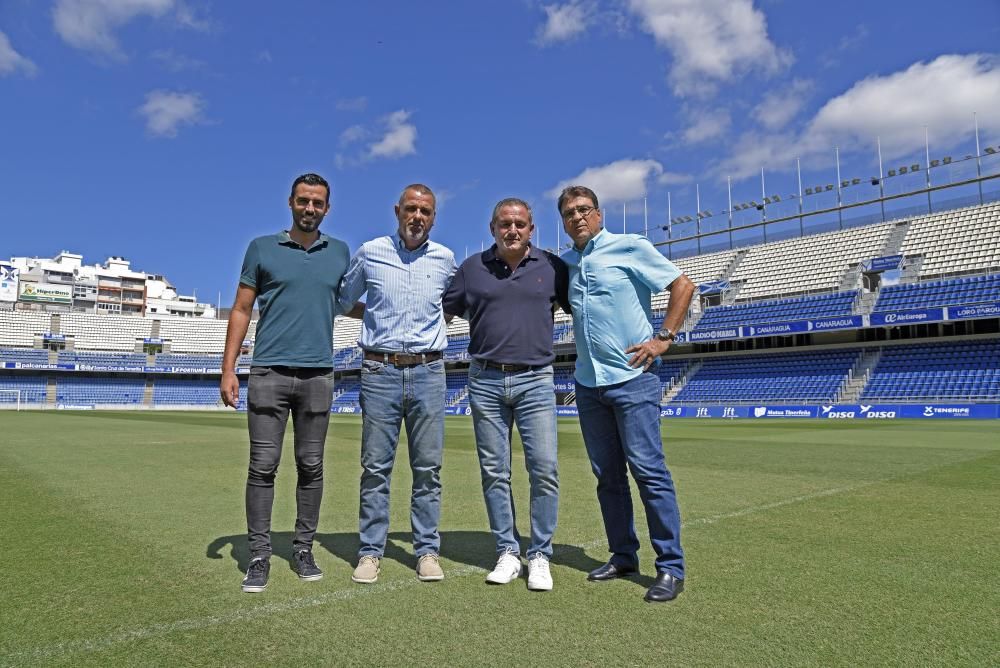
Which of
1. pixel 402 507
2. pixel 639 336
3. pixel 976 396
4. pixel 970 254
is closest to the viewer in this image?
pixel 639 336

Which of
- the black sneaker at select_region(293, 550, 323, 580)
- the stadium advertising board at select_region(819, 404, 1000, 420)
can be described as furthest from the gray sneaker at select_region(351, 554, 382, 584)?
the stadium advertising board at select_region(819, 404, 1000, 420)

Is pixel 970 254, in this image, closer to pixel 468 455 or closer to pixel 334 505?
pixel 468 455

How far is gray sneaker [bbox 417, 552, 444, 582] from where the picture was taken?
3319 mm

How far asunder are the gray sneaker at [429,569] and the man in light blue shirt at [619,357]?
836 mm

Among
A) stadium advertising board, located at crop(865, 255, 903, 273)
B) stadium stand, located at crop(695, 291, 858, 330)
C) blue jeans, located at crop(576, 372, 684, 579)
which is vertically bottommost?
blue jeans, located at crop(576, 372, 684, 579)

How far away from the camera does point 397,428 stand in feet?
12.4

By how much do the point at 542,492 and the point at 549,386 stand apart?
596 mm

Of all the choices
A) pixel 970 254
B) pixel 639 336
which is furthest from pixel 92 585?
pixel 970 254

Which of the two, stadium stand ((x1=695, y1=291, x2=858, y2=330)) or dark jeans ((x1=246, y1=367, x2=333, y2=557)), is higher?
stadium stand ((x1=695, y1=291, x2=858, y2=330))

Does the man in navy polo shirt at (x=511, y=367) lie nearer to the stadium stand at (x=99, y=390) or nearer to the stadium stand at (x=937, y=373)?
the stadium stand at (x=937, y=373)

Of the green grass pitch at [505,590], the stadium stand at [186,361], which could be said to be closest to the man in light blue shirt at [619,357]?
the green grass pitch at [505,590]

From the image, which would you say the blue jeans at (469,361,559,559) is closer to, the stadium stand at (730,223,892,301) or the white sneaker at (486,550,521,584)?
the white sneaker at (486,550,521,584)

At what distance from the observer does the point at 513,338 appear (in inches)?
144

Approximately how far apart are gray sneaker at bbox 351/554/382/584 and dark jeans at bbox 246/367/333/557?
0.34 meters
